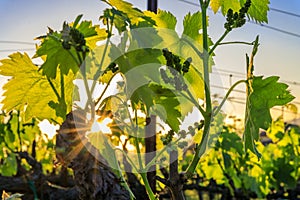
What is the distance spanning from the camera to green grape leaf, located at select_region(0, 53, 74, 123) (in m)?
0.75

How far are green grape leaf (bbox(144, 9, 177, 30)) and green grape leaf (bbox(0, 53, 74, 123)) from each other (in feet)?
0.45

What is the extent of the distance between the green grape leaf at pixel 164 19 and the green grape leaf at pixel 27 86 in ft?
0.45

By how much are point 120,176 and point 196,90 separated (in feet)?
0.53

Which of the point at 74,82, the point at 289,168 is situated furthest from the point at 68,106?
the point at 289,168

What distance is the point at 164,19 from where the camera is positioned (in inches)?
29.6

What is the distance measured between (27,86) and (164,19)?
Answer: 208 millimetres

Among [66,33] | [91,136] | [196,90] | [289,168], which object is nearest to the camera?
[66,33]

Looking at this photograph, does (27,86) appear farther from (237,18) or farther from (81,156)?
(237,18)

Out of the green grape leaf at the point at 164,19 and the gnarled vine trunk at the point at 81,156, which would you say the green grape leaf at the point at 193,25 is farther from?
the gnarled vine trunk at the point at 81,156

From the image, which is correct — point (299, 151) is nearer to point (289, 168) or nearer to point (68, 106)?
point (289, 168)

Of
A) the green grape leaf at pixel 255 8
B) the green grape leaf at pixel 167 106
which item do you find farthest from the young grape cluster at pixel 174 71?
the green grape leaf at pixel 255 8

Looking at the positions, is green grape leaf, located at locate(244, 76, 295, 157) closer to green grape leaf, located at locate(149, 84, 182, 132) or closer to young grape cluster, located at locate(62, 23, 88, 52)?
green grape leaf, located at locate(149, 84, 182, 132)

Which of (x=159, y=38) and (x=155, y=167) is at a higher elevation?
(x=159, y=38)

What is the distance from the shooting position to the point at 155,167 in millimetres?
753
